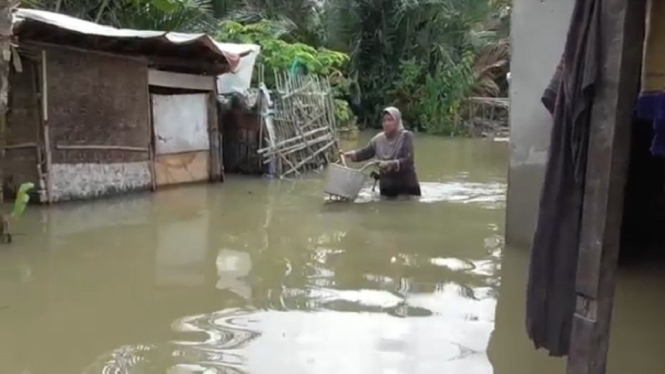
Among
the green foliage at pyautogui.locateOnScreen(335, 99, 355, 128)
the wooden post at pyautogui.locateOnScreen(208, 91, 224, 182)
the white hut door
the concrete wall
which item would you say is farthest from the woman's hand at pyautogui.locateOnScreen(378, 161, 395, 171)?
the green foliage at pyautogui.locateOnScreen(335, 99, 355, 128)

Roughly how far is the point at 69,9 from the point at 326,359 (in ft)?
40.0

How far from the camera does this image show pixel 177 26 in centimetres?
1437

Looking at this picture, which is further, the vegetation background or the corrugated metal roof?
the vegetation background

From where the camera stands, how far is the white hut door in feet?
35.6

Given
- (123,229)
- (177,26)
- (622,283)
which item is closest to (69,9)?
(177,26)

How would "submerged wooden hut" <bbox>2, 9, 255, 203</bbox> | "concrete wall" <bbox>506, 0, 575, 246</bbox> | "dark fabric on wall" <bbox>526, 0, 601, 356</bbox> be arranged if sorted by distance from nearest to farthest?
"dark fabric on wall" <bbox>526, 0, 601, 356</bbox> → "concrete wall" <bbox>506, 0, 575, 246</bbox> → "submerged wooden hut" <bbox>2, 9, 255, 203</bbox>

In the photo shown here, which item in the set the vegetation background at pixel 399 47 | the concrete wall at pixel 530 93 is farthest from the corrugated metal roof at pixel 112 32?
the vegetation background at pixel 399 47

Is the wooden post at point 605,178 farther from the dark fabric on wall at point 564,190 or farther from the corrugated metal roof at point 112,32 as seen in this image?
the corrugated metal roof at point 112,32

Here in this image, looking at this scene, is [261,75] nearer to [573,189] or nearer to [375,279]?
[375,279]

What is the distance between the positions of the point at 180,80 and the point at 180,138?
2.66 feet

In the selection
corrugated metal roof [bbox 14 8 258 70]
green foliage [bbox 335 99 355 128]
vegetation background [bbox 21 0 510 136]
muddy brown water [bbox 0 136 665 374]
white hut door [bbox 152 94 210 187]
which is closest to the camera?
muddy brown water [bbox 0 136 665 374]

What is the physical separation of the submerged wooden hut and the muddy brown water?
62cm

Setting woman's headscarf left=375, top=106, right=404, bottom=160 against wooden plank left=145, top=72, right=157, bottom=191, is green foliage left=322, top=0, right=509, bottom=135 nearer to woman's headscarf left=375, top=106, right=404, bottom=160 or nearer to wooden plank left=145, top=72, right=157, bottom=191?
wooden plank left=145, top=72, right=157, bottom=191

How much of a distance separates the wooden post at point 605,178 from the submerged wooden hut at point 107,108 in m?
6.27
